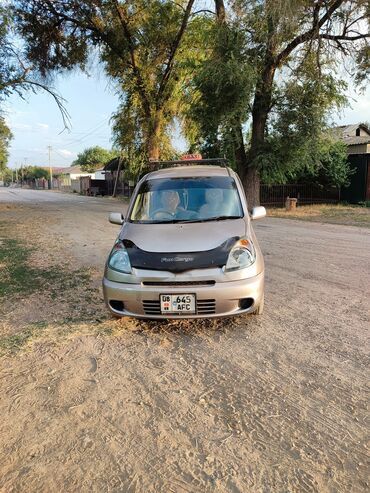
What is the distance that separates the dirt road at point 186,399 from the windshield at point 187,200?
4.05 feet

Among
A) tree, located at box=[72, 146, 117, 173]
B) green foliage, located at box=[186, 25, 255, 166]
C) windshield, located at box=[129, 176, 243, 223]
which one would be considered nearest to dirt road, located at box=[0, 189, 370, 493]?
windshield, located at box=[129, 176, 243, 223]

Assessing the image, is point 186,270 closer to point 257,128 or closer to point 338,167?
Result: point 257,128

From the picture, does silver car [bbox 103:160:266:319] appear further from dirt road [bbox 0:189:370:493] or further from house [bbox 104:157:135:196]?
house [bbox 104:157:135:196]

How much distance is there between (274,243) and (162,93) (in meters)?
14.0

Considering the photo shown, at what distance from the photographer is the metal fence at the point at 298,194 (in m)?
21.8

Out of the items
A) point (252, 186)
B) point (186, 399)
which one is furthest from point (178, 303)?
point (252, 186)

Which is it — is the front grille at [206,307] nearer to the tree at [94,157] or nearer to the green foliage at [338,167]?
the green foliage at [338,167]

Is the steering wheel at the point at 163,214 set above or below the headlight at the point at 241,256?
above

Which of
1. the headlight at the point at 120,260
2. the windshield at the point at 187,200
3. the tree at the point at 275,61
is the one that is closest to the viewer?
the headlight at the point at 120,260

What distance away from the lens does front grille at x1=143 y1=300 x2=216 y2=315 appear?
3.92 meters

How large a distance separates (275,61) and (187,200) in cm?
1390

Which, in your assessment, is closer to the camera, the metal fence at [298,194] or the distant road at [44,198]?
the metal fence at [298,194]

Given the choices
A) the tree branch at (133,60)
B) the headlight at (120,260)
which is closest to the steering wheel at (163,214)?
the headlight at (120,260)

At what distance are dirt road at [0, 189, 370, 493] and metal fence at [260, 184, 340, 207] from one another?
16.7 meters
